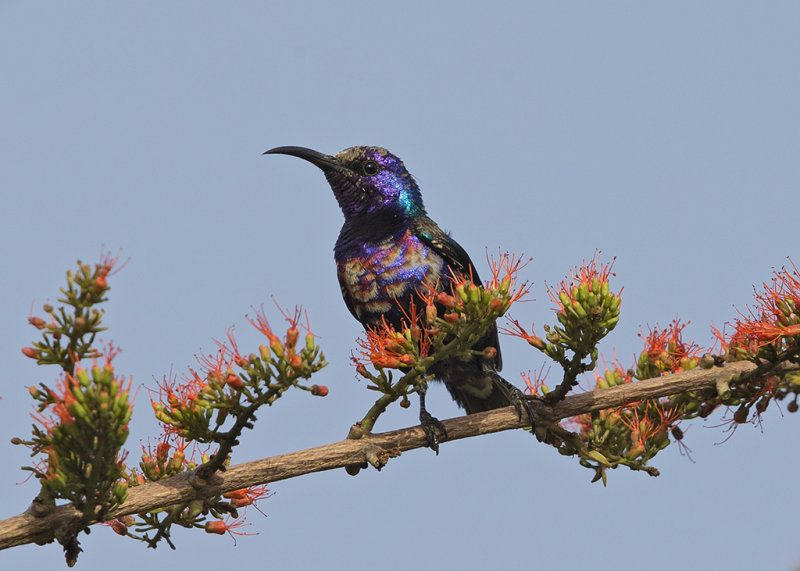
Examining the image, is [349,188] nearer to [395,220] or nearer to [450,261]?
[395,220]

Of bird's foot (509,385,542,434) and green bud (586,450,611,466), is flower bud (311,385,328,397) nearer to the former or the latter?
bird's foot (509,385,542,434)

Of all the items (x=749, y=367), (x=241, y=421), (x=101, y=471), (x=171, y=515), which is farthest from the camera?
(x=749, y=367)

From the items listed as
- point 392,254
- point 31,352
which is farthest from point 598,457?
point 31,352

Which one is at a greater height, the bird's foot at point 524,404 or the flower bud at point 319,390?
the flower bud at point 319,390

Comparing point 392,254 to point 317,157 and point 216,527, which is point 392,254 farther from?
point 216,527

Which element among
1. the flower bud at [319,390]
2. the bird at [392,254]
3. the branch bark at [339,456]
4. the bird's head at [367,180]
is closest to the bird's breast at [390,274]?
the bird at [392,254]

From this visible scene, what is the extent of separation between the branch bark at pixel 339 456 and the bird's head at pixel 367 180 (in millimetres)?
2503

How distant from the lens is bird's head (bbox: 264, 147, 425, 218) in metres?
8.12

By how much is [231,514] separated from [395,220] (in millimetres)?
2994

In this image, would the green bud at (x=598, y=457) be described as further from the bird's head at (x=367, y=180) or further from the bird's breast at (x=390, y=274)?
the bird's head at (x=367, y=180)

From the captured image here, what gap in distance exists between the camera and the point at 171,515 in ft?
18.6

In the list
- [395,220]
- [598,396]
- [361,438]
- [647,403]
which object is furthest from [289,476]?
[395,220]

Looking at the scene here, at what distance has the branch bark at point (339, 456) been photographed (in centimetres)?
529

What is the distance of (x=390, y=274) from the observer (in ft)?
24.7
